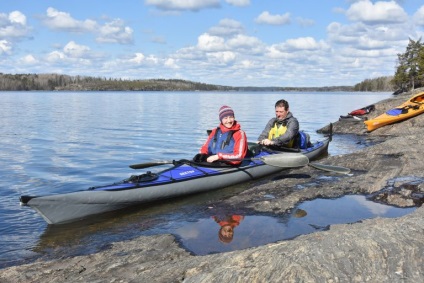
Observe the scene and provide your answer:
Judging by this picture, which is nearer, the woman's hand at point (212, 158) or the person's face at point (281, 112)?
the woman's hand at point (212, 158)

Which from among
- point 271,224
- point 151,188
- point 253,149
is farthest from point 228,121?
point 271,224

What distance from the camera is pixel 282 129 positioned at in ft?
40.2

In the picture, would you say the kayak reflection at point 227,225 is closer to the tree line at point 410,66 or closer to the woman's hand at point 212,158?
the woman's hand at point 212,158

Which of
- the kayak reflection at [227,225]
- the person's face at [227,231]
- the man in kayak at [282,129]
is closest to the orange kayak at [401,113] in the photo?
the man in kayak at [282,129]

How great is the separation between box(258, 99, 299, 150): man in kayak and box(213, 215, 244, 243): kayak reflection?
473 centimetres

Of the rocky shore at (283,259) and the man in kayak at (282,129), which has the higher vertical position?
the man in kayak at (282,129)

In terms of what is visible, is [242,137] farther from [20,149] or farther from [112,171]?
[20,149]

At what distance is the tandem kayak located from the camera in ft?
24.1

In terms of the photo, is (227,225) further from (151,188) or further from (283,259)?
(283,259)

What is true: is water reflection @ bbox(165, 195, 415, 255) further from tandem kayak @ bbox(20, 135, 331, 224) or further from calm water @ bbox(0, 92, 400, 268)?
tandem kayak @ bbox(20, 135, 331, 224)

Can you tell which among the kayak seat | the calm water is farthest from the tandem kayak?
the calm water

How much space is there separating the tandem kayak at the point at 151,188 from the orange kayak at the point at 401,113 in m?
11.7

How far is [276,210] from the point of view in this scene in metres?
7.39

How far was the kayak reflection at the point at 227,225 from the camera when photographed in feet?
20.5
